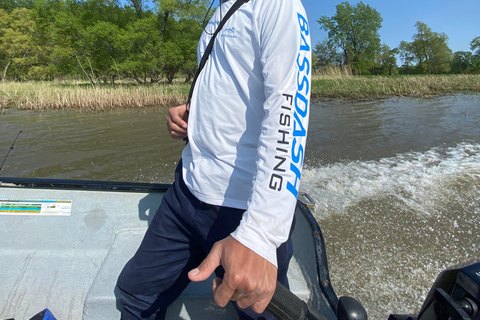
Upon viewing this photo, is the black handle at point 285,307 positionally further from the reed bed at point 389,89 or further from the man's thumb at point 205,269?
the reed bed at point 389,89

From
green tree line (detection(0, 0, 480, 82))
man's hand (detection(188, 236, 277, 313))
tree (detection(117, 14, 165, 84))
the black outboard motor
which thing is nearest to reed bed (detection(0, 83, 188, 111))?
green tree line (detection(0, 0, 480, 82))

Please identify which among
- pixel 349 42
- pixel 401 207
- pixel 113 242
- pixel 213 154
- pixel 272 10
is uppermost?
pixel 349 42

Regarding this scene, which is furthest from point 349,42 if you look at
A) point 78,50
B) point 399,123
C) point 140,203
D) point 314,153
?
point 140,203

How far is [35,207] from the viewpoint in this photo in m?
2.30

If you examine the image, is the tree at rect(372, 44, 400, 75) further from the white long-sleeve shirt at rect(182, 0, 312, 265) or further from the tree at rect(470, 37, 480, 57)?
the white long-sleeve shirt at rect(182, 0, 312, 265)

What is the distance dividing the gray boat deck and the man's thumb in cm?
127

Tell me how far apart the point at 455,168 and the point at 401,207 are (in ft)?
7.41

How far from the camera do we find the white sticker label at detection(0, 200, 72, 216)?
2.28 meters

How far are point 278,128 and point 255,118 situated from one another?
20 centimetres

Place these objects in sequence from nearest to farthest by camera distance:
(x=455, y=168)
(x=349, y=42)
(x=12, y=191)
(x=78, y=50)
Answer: (x=12, y=191)
(x=455, y=168)
(x=78, y=50)
(x=349, y=42)

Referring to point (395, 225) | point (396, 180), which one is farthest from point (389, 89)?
point (395, 225)

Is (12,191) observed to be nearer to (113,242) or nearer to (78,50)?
(113,242)

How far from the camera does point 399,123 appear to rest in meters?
10.9

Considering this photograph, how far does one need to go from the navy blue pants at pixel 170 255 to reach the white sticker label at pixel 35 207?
4.10 ft
